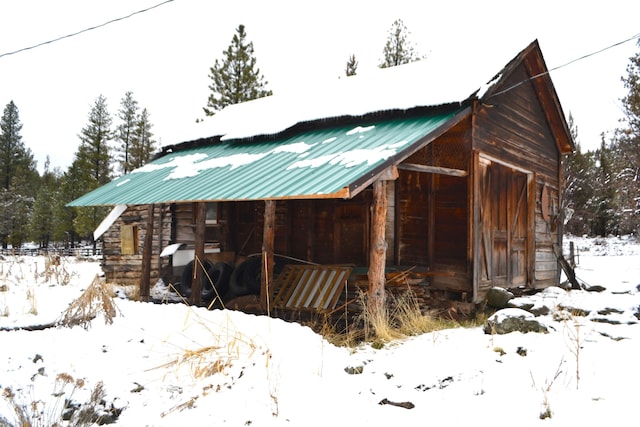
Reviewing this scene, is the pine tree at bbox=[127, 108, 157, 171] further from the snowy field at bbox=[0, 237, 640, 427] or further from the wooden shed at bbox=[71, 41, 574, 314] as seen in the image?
the snowy field at bbox=[0, 237, 640, 427]

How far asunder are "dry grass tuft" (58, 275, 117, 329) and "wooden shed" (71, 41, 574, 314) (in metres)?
2.27

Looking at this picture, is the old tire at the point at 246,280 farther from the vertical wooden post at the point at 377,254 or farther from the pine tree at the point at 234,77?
the pine tree at the point at 234,77

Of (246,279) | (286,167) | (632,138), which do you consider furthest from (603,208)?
(286,167)

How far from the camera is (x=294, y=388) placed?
176 inches

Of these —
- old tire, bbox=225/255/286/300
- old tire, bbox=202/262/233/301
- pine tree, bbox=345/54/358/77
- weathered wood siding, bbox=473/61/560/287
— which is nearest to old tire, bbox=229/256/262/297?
old tire, bbox=225/255/286/300

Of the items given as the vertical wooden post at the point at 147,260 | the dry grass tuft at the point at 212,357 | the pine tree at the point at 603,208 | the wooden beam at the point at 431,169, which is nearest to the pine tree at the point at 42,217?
the vertical wooden post at the point at 147,260

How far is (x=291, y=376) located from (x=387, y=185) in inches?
247

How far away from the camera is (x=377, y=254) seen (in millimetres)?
7082

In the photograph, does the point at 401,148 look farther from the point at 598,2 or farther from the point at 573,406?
the point at 598,2

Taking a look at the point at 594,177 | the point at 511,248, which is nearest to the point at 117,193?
the point at 511,248

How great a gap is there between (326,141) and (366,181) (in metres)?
3.30

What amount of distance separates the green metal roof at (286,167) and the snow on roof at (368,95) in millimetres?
317

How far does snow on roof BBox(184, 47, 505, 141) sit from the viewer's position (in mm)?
9250

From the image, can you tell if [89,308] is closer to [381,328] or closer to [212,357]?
[212,357]
